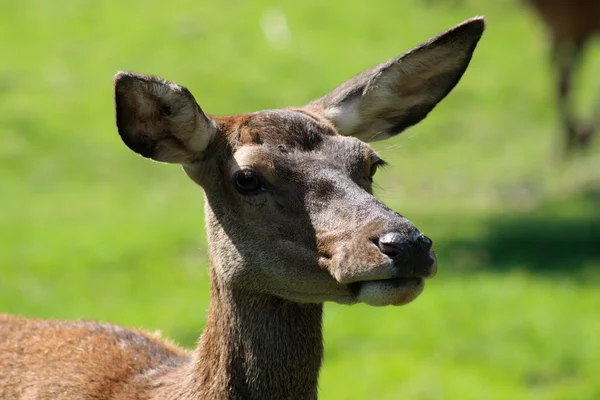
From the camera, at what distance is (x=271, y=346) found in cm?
527

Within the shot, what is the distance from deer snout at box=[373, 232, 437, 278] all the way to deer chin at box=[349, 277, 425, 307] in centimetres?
5

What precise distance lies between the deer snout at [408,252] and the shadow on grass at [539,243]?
8.93 metres

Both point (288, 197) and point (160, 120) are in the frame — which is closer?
point (288, 197)

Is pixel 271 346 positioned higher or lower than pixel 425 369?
lower

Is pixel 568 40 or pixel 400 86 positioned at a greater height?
pixel 568 40

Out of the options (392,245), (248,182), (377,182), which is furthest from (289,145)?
(377,182)

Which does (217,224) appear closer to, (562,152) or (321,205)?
(321,205)

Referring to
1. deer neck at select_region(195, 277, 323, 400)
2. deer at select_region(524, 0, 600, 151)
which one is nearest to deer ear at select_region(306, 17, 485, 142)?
deer neck at select_region(195, 277, 323, 400)

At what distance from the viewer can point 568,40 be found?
17.9 meters

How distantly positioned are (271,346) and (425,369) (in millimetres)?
5513

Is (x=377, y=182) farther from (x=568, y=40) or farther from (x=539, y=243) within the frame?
(x=539, y=243)

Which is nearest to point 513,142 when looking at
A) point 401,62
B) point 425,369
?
point 425,369

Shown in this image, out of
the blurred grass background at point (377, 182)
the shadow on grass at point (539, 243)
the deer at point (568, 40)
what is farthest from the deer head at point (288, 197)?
the deer at point (568, 40)

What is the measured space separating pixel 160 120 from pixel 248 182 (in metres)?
0.51
